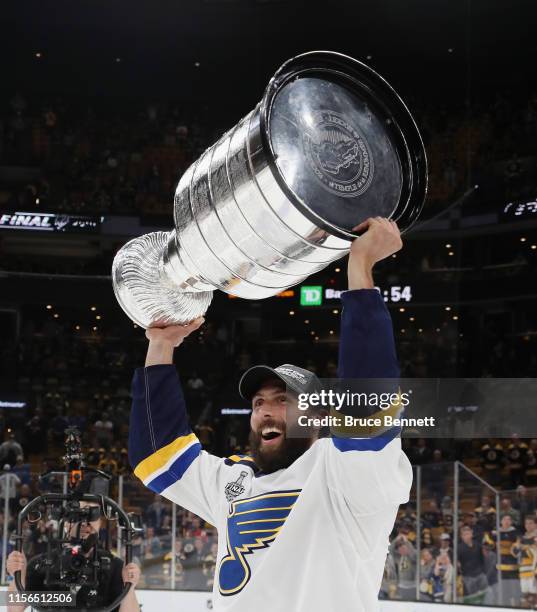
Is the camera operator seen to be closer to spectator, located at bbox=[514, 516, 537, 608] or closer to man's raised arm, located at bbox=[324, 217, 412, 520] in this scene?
man's raised arm, located at bbox=[324, 217, 412, 520]

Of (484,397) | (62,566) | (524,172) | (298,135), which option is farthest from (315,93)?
(524,172)

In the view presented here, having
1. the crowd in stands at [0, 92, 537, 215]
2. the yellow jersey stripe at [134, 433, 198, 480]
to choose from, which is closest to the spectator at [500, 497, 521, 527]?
the yellow jersey stripe at [134, 433, 198, 480]

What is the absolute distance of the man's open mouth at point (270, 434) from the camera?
1609 mm

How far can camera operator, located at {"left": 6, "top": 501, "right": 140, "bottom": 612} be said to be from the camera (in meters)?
2.50

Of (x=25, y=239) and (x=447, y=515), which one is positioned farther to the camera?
(x=25, y=239)

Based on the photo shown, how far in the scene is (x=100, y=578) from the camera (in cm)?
262

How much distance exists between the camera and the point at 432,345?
27.5ft

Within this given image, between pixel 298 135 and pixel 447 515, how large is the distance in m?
4.19

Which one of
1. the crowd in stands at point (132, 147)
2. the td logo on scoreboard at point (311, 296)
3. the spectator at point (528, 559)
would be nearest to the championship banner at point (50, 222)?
the crowd in stands at point (132, 147)

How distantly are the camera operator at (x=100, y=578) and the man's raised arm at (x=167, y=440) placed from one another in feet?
2.70

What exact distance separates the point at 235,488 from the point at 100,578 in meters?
1.18

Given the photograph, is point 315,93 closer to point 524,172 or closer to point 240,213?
point 240,213

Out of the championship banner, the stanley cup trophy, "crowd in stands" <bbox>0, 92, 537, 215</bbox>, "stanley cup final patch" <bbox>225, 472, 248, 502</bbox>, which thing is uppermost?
"crowd in stands" <bbox>0, 92, 537, 215</bbox>

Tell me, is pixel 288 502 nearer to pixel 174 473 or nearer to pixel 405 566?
pixel 174 473
